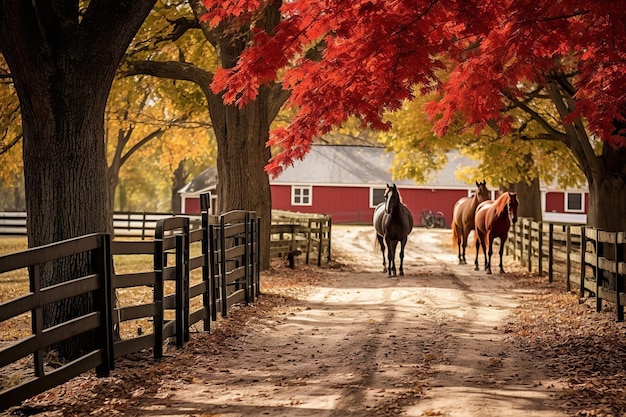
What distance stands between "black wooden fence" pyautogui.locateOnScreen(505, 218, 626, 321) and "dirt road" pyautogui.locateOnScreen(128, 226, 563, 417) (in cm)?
145

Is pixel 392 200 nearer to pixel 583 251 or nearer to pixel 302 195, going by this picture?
pixel 583 251

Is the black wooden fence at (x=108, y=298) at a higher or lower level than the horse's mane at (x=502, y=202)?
lower

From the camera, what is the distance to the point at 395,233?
2000cm

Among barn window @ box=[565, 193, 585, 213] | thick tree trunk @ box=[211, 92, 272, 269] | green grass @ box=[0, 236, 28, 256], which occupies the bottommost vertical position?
green grass @ box=[0, 236, 28, 256]

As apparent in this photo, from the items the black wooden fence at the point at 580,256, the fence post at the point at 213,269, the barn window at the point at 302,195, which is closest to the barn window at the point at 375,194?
the barn window at the point at 302,195

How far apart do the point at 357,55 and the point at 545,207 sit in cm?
5048

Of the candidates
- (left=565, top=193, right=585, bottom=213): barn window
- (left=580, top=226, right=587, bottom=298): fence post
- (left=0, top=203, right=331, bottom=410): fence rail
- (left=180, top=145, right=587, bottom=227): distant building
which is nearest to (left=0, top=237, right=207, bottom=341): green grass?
(left=0, top=203, right=331, bottom=410): fence rail

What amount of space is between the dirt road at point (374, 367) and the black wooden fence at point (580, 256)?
1.45 meters

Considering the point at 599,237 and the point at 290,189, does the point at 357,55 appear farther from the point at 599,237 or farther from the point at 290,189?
the point at 290,189

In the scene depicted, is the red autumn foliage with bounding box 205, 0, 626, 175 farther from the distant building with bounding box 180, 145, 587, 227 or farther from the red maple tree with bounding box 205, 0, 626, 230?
the distant building with bounding box 180, 145, 587, 227

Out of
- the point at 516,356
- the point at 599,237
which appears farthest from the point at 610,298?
the point at 516,356

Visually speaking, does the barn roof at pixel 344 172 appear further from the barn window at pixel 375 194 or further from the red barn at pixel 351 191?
the barn window at pixel 375 194

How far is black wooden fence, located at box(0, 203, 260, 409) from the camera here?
6.34 m

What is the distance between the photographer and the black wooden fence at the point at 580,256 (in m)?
11.5
